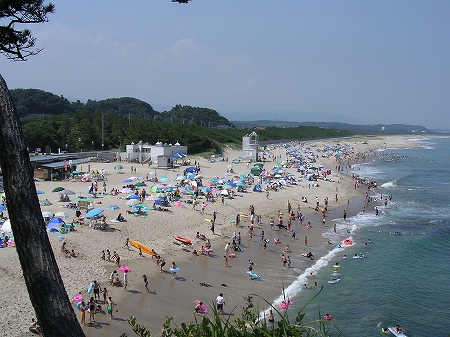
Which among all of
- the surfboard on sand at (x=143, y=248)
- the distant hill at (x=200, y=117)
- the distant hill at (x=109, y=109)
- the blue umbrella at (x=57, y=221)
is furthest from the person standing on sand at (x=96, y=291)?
the distant hill at (x=200, y=117)

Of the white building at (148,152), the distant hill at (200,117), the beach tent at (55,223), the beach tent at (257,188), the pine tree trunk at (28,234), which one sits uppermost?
the distant hill at (200,117)

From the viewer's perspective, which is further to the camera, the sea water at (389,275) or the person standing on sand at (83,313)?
the sea water at (389,275)

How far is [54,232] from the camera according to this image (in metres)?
19.2

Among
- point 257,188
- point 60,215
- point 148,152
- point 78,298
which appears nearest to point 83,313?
point 78,298

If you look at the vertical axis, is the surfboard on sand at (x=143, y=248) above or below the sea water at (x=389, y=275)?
above

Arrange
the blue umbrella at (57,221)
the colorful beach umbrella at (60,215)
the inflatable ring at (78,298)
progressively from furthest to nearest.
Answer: the colorful beach umbrella at (60,215) → the blue umbrella at (57,221) → the inflatable ring at (78,298)

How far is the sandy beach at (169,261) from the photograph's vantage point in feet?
44.8

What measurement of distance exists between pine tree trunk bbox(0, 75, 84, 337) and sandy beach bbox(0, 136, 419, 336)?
12.6ft

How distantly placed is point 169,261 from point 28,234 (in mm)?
15126

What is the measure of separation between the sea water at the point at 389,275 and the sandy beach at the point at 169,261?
1.31m

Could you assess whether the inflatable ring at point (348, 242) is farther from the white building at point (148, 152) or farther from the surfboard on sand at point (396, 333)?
the white building at point (148, 152)

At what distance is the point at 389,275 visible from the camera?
62.7ft

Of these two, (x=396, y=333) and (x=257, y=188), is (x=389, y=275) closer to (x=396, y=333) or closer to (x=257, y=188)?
(x=396, y=333)

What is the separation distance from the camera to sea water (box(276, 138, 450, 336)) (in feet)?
48.8
